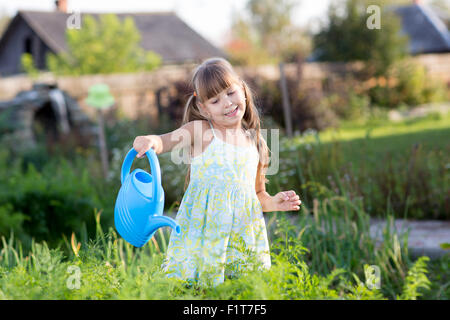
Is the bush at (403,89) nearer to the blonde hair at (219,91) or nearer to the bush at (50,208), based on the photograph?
the bush at (50,208)

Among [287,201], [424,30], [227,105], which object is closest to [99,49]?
[227,105]

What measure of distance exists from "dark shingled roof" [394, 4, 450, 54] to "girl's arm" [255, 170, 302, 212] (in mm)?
19614

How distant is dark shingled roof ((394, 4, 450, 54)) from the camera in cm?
Result: 2080

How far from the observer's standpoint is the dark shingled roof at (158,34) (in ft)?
70.4

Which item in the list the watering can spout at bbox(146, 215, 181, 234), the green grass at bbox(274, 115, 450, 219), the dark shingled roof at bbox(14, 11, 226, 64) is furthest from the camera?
the dark shingled roof at bbox(14, 11, 226, 64)

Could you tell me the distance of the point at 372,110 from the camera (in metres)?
13.3

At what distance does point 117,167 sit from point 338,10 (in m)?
11.2

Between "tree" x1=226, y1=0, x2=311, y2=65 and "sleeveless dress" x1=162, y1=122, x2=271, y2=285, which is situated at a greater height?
"tree" x1=226, y1=0, x2=311, y2=65

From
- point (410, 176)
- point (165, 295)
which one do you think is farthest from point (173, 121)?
point (165, 295)

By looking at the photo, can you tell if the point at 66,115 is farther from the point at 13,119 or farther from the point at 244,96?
the point at 244,96

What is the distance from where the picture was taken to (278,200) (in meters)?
2.05

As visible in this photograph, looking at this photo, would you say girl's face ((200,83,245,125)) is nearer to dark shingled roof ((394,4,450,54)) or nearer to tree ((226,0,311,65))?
dark shingled roof ((394,4,450,54))

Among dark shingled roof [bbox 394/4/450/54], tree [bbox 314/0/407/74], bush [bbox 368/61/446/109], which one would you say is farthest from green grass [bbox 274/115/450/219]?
dark shingled roof [bbox 394/4/450/54]

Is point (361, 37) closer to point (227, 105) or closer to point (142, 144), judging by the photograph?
point (227, 105)
